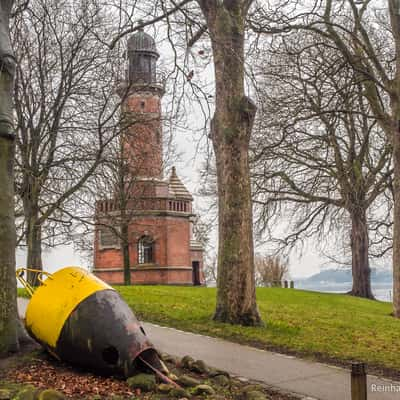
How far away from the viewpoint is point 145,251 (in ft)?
138

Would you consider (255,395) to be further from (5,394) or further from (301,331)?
(301,331)

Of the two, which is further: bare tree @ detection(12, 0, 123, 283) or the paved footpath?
bare tree @ detection(12, 0, 123, 283)

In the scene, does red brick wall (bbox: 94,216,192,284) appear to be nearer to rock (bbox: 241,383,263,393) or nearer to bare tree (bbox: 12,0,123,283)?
bare tree (bbox: 12,0,123,283)

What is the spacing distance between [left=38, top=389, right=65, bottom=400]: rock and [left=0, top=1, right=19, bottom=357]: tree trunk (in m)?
1.76

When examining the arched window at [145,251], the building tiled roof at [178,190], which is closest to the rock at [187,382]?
the arched window at [145,251]

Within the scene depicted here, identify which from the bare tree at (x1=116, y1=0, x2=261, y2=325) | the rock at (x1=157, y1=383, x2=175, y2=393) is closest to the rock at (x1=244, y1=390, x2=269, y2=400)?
the rock at (x1=157, y1=383, x2=175, y2=393)

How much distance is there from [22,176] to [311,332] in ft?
33.1

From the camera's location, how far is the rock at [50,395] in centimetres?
538

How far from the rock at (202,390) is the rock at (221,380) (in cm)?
73

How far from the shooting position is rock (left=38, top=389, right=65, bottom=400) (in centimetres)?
538

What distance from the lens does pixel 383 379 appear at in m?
8.28

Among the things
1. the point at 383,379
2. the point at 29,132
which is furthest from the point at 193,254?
the point at 383,379

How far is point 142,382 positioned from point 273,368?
9.90 feet

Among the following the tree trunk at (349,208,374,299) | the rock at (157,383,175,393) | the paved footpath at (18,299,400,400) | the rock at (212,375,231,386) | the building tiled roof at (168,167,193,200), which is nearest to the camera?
the rock at (157,383,175,393)
